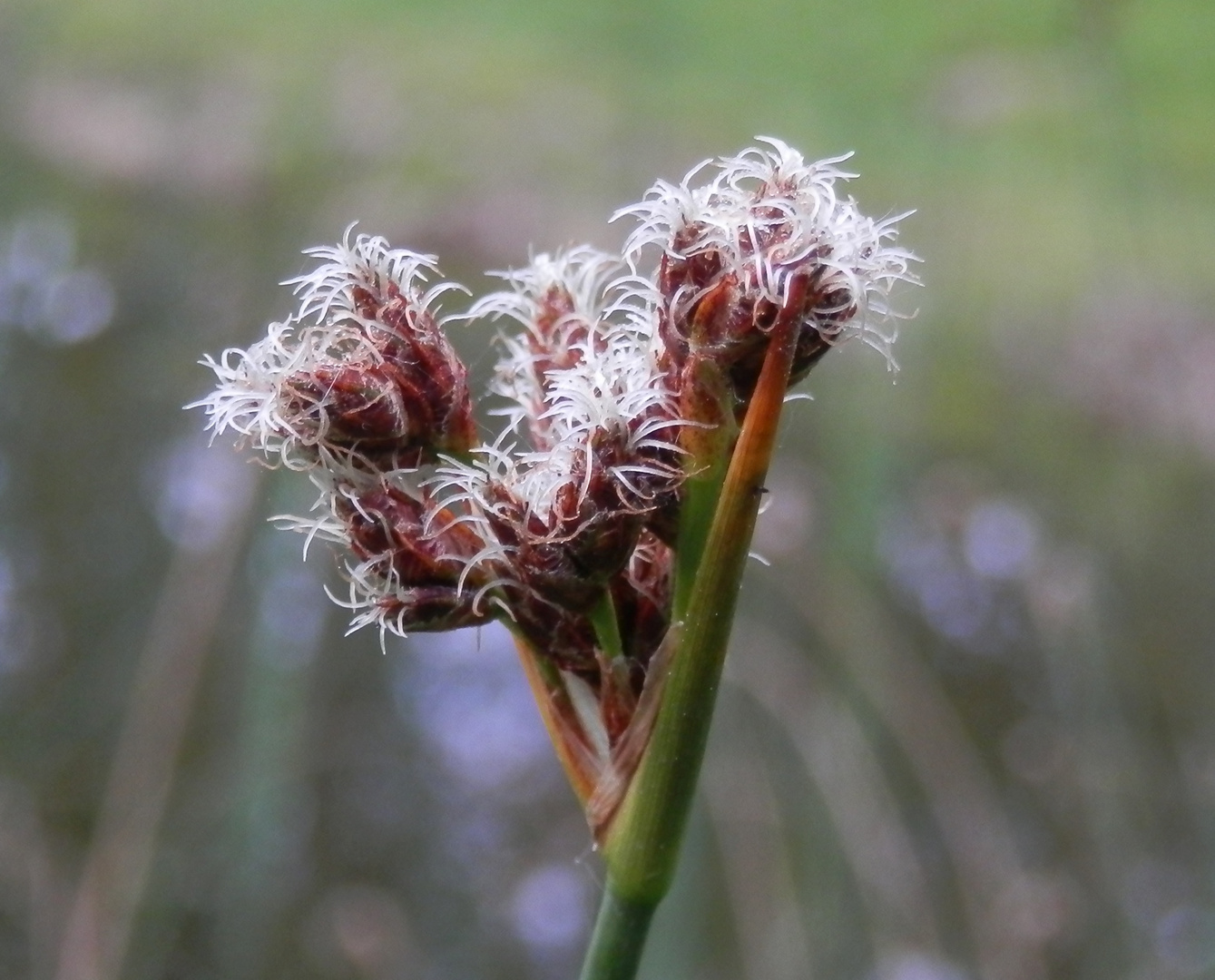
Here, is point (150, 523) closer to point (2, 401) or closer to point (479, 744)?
point (2, 401)

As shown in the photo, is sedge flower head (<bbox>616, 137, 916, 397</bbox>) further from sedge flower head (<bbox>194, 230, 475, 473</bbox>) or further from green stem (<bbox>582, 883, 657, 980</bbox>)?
green stem (<bbox>582, 883, 657, 980</bbox>)

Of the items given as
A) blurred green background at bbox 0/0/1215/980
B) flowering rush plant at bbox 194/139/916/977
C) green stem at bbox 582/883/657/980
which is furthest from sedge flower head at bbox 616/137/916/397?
blurred green background at bbox 0/0/1215/980

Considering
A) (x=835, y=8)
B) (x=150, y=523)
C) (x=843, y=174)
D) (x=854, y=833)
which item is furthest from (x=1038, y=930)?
(x=835, y=8)

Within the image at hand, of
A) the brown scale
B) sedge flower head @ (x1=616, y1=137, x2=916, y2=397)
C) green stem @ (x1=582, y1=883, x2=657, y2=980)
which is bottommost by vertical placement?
green stem @ (x1=582, y1=883, x2=657, y2=980)

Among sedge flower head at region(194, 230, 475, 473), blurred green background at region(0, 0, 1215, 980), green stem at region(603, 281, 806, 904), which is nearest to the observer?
green stem at region(603, 281, 806, 904)

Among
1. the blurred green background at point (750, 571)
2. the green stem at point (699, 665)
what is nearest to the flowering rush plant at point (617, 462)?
the green stem at point (699, 665)

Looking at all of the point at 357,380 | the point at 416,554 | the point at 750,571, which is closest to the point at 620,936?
the point at 416,554

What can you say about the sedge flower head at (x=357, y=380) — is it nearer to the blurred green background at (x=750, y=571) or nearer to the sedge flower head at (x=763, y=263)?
the sedge flower head at (x=763, y=263)

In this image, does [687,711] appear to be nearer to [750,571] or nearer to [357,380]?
[357,380]
